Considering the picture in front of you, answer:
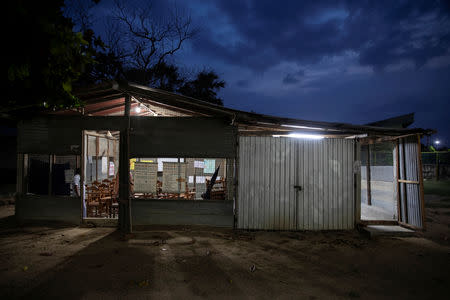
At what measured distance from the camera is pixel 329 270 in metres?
4.35

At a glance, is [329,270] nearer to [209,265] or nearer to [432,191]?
[209,265]

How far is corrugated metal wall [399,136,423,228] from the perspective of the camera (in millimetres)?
6434

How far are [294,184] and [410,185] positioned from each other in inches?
131

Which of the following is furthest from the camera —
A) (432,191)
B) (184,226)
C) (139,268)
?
(432,191)

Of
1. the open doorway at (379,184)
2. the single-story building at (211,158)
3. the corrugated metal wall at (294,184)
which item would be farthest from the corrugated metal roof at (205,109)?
the open doorway at (379,184)

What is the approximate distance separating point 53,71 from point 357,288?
5.88 m

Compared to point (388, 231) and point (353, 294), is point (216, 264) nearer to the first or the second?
point (353, 294)

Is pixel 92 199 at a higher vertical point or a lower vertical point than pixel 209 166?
lower

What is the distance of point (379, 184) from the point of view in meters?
8.08

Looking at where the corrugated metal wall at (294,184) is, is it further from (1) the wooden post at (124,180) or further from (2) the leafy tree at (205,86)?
(2) the leafy tree at (205,86)

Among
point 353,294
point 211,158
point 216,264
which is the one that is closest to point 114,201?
point 211,158

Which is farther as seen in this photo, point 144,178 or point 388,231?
point 144,178

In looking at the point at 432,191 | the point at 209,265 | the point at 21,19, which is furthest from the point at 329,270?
the point at 432,191

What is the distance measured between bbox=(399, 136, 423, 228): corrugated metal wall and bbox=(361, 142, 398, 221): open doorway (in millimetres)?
292
